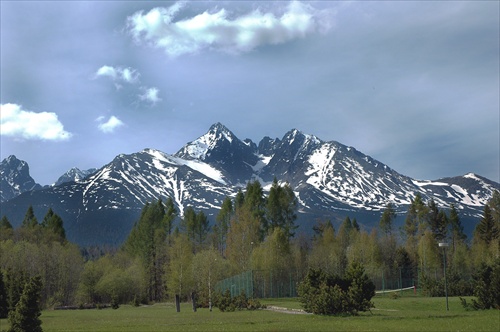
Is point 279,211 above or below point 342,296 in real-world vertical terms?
above

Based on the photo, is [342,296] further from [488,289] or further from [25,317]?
[25,317]

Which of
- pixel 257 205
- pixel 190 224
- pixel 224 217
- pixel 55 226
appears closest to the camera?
pixel 257 205

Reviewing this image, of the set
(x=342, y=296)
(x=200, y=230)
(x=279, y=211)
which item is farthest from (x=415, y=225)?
(x=342, y=296)

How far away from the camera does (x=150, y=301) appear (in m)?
94.5

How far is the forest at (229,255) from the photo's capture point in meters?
71.9

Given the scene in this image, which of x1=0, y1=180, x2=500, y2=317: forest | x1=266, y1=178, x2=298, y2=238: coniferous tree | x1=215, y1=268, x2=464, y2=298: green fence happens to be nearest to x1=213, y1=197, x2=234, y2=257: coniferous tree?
x1=0, y1=180, x2=500, y2=317: forest

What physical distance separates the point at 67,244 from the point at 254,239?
140ft

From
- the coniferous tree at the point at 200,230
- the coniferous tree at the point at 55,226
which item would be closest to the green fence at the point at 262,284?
the coniferous tree at the point at 200,230

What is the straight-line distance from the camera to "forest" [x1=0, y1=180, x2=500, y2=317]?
71.9 metres

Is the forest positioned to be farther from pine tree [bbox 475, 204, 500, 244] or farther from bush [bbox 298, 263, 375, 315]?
bush [bbox 298, 263, 375, 315]

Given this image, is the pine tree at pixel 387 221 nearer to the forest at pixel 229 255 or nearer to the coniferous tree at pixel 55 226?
the forest at pixel 229 255

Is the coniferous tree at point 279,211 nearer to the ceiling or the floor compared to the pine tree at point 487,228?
nearer to the ceiling

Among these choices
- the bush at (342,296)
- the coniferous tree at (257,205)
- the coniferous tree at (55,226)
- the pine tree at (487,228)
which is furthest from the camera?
the coniferous tree at (55,226)

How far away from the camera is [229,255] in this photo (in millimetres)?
80688
